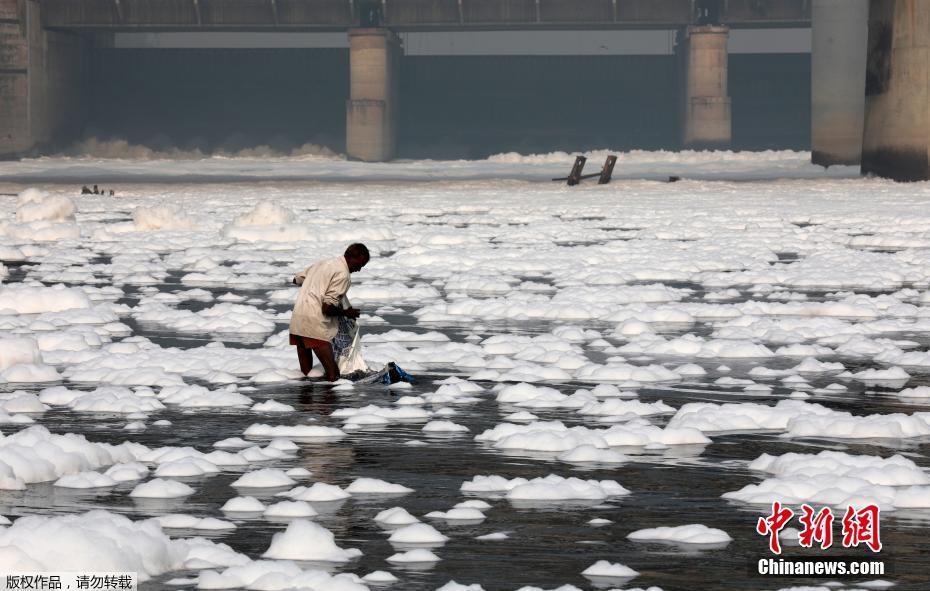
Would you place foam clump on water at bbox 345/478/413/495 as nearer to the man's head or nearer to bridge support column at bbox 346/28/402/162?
the man's head

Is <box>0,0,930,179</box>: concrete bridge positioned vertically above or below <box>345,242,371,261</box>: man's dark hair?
above

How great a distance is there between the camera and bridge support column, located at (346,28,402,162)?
68250 millimetres

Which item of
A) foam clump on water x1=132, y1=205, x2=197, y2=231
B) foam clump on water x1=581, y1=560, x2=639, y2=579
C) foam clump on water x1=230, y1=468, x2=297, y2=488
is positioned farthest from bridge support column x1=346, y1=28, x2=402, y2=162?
foam clump on water x1=581, y1=560, x2=639, y2=579

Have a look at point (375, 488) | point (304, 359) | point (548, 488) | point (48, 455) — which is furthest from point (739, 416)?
point (48, 455)

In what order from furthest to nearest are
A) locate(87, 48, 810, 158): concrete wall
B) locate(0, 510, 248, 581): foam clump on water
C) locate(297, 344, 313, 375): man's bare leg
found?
1. locate(87, 48, 810, 158): concrete wall
2. locate(297, 344, 313, 375): man's bare leg
3. locate(0, 510, 248, 581): foam clump on water

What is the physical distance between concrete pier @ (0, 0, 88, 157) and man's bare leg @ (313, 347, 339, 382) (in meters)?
60.4

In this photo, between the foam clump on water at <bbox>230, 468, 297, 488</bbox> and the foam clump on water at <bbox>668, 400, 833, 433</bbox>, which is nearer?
the foam clump on water at <bbox>230, 468, 297, 488</bbox>

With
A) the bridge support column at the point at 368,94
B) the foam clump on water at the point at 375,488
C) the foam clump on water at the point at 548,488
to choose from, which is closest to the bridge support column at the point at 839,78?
the bridge support column at the point at 368,94

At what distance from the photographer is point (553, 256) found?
63.9 feet

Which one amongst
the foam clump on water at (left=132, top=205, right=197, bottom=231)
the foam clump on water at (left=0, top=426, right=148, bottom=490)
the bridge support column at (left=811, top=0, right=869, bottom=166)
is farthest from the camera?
the bridge support column at (left=811, top=0, right=869, bottom=166)

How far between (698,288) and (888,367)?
17.6ft

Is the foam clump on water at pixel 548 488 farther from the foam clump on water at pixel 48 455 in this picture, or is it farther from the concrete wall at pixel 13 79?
the concrete wall at pixel 13 79

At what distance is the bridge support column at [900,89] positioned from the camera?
126 feet

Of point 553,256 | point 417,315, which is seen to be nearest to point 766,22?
point 553,256
